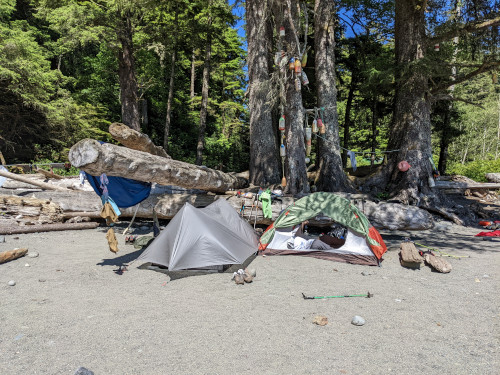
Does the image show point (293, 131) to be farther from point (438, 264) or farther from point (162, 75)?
point (162, 75)

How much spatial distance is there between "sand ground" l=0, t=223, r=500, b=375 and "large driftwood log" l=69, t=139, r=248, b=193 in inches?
75.4

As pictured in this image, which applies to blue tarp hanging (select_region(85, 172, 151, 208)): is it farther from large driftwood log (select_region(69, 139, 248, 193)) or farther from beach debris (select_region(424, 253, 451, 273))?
beach debris (select_region(424, 253, 451, 273))

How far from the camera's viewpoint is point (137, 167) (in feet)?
22.0

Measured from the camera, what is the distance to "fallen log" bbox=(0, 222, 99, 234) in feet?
27.2

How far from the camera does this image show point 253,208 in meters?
8.55

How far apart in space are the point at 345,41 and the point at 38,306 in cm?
1704

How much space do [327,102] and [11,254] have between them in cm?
993

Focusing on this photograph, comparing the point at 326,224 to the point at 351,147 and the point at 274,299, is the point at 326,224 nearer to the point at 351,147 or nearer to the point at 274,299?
the point at 274,299

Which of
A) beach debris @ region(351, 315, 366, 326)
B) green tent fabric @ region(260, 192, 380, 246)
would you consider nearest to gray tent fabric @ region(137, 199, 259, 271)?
green tent fabric @ region(260, 192, 380, 246)

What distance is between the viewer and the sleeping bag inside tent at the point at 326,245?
6242 millimetres

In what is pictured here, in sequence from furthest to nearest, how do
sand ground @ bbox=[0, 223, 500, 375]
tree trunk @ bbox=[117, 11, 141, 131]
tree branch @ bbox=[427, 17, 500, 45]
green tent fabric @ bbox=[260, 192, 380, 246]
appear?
1. tree trunk @ bbox=[117, 11, 141, 131]
2. tree branch @ bbox=[427, 17, 500, 45]
3. green tent fabric @ bbox=[260, 192, 380, 246]
4. sand ground @ bbox=[0, 223, 500, 375]

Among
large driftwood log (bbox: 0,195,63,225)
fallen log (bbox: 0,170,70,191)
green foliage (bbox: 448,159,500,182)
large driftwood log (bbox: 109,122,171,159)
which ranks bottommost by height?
large driftwood log (bbox: 0,195,63,225)

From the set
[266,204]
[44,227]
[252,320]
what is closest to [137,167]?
[266,204]

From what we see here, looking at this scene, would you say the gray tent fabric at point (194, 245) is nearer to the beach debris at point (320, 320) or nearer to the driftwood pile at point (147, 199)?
the driftwood pile at point (147, 199)
